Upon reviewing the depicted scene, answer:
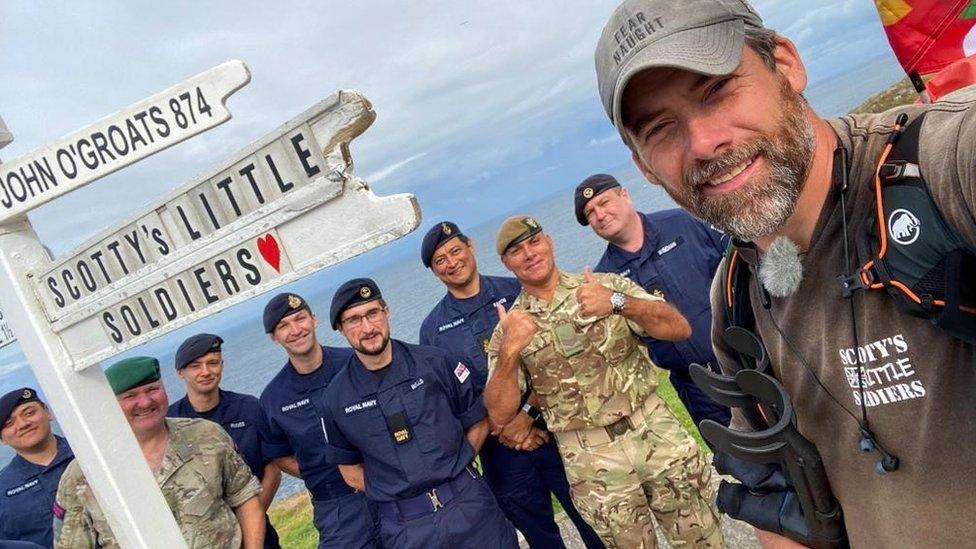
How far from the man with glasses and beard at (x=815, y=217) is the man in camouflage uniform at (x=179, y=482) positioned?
137 inches

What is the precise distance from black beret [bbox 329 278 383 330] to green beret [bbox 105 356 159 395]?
1221mm

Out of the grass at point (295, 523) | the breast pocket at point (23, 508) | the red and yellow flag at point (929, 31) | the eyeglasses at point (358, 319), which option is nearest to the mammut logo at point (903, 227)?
the red and yellow flag at point (929, 31)

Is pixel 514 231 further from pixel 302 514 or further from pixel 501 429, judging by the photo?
pixel 302 514

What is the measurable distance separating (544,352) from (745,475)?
216 centimetres

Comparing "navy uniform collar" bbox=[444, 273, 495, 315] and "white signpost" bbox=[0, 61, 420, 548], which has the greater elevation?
"white signpost" bbox=[0, 61, 420, 548]

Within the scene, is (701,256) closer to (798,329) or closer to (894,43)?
(894,43)

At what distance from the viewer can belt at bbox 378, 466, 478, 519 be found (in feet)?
12.1

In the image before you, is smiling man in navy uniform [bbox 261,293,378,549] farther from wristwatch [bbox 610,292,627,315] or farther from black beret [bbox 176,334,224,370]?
wristwatch [bbox 610,292,627,315]

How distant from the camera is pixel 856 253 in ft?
3.87

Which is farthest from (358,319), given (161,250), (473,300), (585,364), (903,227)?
(903,227)

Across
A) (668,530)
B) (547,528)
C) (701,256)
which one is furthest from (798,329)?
(547,528)

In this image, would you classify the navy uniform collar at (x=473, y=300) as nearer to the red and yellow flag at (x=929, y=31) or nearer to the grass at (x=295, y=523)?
the red and yellow flag at (x=929, y=31)

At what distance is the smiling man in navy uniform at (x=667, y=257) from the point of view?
14.4 feet

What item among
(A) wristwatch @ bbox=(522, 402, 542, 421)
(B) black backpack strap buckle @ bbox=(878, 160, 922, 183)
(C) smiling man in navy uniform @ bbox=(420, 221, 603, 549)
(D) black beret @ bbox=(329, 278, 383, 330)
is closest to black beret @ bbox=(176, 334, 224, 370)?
(D) black beret @ bbox=(329, 278, 383, 330)
